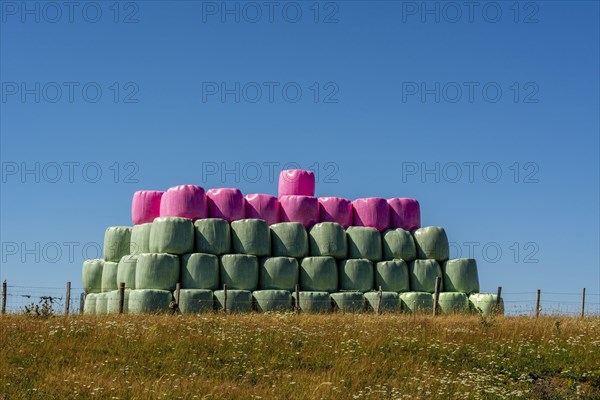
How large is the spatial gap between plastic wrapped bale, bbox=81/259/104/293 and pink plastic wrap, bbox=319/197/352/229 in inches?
369

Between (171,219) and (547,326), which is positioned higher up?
(171,219)

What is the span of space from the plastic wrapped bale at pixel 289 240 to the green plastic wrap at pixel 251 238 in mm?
418

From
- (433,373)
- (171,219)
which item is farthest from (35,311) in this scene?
(433,373)

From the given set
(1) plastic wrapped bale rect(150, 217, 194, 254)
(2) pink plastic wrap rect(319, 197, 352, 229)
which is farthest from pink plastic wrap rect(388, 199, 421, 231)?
(1) plastic wrapped bale rect(150, 217, 194, 254)

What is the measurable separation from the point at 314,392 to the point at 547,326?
11467 millimetres

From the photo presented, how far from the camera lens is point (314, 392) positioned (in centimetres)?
1655

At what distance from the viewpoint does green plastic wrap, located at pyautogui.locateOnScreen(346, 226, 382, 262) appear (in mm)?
32969

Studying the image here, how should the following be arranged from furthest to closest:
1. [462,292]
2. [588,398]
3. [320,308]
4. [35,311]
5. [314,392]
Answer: [462,292] → [320,308] → [35,311] → [588,398] → [314,392]

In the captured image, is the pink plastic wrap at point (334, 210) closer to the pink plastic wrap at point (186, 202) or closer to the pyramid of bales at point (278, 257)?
the pyramid of bales at point (278, 257)

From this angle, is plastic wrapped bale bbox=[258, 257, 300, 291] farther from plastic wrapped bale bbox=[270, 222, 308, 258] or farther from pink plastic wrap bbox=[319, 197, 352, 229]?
pink plastic wrap bbox=[319, 197, 352, 229]

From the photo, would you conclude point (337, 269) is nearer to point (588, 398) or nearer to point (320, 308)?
point (320, 308)

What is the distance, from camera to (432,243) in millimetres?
33906

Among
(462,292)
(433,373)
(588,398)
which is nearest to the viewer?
(588,398)

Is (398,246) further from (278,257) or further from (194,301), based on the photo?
(194,301)
